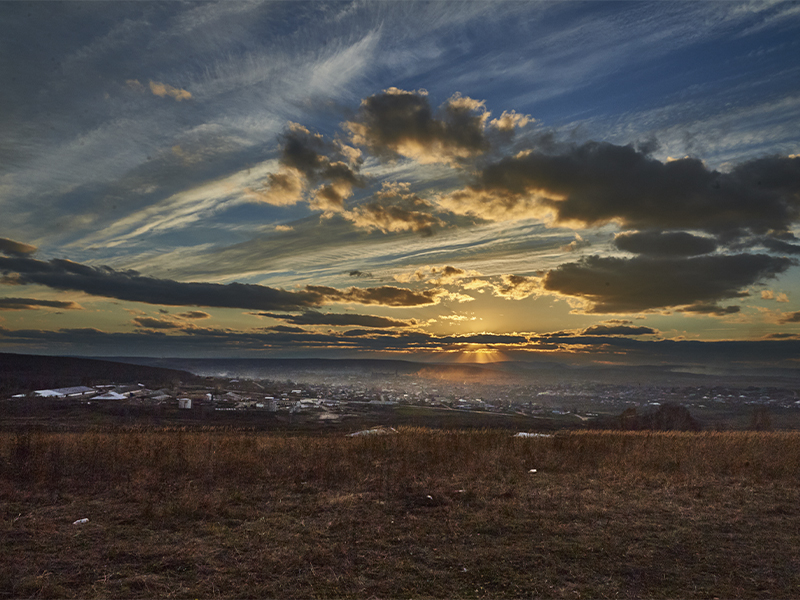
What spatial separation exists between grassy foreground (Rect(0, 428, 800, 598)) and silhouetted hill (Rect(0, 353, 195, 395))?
9434 centimetres

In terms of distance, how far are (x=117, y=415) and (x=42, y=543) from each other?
57026mm

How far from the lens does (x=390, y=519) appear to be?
28.1 ft

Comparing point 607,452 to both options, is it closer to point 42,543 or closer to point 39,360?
point 42,543

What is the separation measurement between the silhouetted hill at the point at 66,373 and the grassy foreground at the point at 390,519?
94.3 metres

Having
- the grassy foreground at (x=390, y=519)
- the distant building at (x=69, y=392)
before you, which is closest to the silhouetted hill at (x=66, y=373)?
the distant building at (x=69, y=392)

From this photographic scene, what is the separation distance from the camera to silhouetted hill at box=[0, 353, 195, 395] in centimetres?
8744

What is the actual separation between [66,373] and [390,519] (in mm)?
122674

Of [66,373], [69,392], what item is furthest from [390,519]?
[66,373]

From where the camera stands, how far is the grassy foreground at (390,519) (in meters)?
5.95

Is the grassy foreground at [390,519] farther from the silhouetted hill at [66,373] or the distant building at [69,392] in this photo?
the silhouetted hill at [66,373]

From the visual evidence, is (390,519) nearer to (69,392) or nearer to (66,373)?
(69,392)

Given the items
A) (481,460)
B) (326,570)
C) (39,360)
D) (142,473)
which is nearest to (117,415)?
(142,473)

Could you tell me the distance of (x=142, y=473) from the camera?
36.2ft

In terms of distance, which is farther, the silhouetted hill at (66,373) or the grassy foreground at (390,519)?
the silhouetted hill at (66,373)
